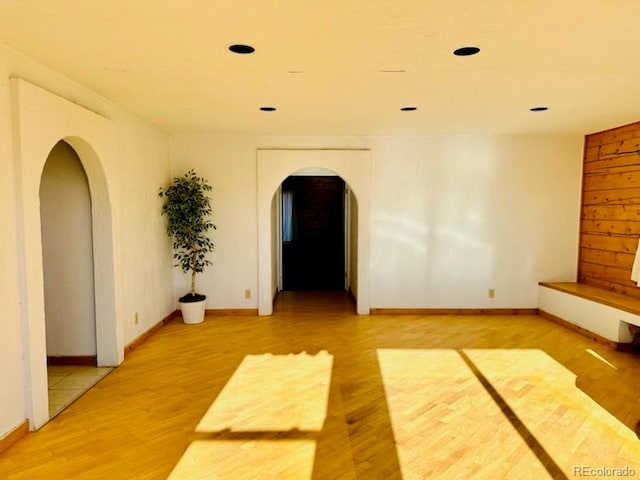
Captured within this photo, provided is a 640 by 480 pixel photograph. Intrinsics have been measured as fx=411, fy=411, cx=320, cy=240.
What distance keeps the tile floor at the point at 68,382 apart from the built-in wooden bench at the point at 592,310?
5.01 meters

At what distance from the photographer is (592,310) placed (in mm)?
4629

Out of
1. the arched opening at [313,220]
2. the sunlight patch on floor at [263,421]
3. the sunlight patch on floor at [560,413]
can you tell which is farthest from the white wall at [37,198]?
the arched opening at [313,220]

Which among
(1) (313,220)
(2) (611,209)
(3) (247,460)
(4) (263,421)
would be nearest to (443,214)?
(2) (611,209)

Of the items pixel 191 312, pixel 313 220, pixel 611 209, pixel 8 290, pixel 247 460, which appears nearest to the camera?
pixel 247 460

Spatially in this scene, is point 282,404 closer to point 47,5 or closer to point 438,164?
point 47,5

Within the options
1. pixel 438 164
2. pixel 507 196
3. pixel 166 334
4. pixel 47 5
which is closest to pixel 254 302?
pixel 166 334

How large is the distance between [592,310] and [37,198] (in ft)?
17.7

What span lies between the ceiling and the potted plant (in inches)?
42.2

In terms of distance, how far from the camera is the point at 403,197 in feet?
18.4

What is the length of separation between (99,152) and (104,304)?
1353mm

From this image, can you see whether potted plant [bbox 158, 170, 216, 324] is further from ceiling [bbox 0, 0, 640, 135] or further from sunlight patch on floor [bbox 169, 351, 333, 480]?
sunlight patch on floor [bbox 169, 351, 333, 480]

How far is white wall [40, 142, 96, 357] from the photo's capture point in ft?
12.0

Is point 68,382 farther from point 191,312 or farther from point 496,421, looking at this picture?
point 496,421

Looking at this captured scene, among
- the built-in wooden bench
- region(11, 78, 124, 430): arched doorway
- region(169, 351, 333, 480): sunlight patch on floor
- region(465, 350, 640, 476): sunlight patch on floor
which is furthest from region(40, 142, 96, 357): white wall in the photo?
the built-in wooden bench
